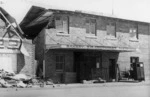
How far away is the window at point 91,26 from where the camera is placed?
26.4m

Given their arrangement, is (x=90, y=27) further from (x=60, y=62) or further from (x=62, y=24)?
(x=60, y=62)

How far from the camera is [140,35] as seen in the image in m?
29.8

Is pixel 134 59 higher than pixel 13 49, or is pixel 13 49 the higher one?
pixel 13 49

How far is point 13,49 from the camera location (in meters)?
22.3

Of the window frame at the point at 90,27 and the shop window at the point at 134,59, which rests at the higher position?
the window frame at the point at 90,27

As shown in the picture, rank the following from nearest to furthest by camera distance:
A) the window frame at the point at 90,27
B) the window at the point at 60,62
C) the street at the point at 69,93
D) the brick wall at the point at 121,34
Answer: the street at the point at 69,93 → the window at the point at 60,62 → the brick wall at the point at 121,34 → the window frame at the point at 90,27

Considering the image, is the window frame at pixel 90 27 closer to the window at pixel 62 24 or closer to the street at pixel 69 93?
the window at pixel 62 24

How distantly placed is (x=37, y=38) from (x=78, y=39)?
3564 millimetres

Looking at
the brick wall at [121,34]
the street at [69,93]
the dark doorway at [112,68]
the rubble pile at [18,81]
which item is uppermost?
the brick wall at [121,34]

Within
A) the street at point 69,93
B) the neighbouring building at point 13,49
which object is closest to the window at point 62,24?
the neighbouring building at point 13,49

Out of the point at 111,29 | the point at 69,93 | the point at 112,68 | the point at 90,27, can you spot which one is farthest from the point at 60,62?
the point at 69,93

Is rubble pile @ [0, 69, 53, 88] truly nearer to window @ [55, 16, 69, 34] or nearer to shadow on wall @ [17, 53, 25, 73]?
shadow on wall @ [17, 53, 25, 73]

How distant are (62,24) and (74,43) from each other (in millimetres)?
1933

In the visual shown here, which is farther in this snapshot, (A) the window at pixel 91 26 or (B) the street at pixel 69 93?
(A) the window at pixel 91 26
